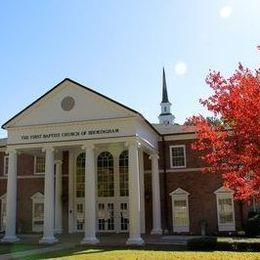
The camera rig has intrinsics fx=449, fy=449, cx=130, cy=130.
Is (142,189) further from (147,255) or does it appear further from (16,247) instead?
(147,255)

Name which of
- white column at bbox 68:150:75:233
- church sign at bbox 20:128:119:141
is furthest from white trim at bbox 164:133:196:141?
church sign at bbox 20:128:119:141

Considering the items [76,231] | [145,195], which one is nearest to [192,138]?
[145,195]

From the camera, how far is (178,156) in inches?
1391

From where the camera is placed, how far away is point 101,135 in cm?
2855

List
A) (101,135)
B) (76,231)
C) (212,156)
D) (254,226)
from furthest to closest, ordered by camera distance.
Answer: (76,231), (254,226), (101,135), (212,156)

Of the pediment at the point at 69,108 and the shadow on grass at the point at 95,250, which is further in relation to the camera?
the pediment at the point at 69,108

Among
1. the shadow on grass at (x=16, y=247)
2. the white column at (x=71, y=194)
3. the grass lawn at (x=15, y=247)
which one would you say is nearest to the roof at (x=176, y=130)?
the white column at (x=71, y=194)

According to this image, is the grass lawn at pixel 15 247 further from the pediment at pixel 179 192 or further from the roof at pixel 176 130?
the roof at pixel 176 130

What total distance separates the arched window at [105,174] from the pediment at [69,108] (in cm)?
701

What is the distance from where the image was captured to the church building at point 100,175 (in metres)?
28.6

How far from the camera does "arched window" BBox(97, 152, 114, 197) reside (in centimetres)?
3528

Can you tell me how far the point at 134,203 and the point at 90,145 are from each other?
187 inches

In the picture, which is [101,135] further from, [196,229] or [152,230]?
[196,229]

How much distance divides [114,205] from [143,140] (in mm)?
7388
